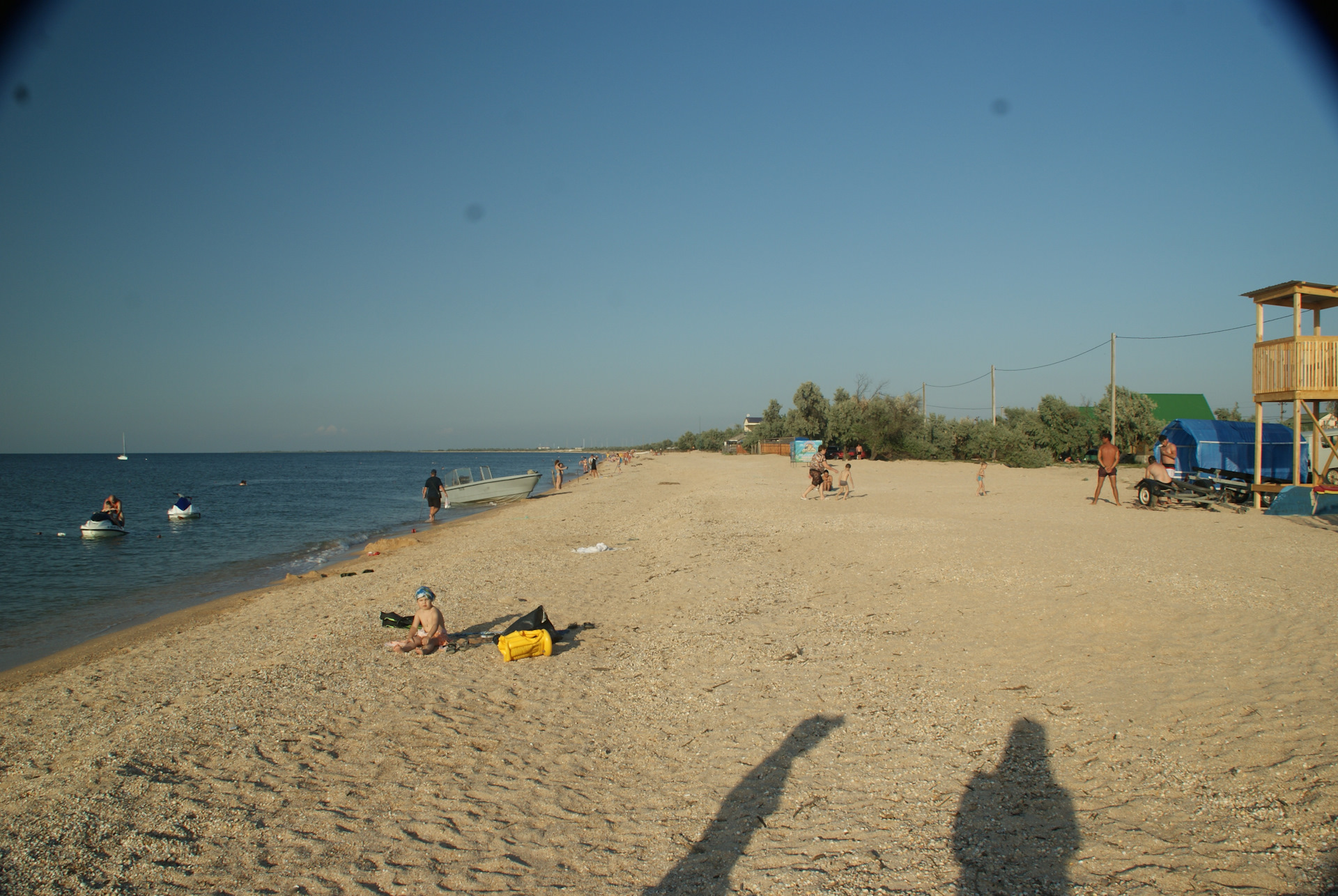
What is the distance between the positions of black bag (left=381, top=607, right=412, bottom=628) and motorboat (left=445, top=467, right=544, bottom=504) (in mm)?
21289

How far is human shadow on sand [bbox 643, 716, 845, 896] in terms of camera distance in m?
3.47

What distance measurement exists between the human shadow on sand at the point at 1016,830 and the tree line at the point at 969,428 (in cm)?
3749

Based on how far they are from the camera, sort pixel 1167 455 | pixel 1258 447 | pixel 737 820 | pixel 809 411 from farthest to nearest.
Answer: pixel 809 411 → pixel 1167 455 → pixel 1258 447 → pixel 737 820

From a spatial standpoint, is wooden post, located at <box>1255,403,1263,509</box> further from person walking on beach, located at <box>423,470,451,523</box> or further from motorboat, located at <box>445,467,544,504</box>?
person walking on beach, located at <box>423,470,451,523</box>

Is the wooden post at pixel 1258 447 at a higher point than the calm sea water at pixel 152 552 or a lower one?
higher

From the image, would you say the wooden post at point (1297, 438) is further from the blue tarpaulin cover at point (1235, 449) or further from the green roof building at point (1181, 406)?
the green roof building at point (1181, 406)

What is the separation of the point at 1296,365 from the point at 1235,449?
6.84 metres

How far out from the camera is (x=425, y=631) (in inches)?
306

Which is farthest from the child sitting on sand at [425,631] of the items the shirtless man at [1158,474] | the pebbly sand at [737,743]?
the shirtless man at [1158,474]

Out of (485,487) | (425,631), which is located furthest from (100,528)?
(425,631)

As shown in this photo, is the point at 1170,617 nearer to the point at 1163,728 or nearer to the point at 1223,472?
the point at 1163,728

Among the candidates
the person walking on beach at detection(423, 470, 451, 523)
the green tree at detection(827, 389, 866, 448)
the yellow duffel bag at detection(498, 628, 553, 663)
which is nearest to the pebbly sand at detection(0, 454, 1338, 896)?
the yellow duffel bag at detection(498, 628, 553, 663)

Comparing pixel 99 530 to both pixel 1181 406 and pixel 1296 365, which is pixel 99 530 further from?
pixel 1181 406

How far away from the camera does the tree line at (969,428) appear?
1496 inches
